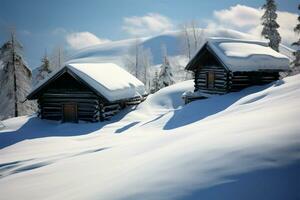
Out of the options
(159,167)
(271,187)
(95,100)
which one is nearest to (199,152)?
(159,167)

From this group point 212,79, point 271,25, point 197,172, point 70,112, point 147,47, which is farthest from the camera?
point 147,47

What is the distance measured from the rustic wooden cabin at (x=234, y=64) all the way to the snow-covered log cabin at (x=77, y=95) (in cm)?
701

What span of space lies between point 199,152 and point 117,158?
10.4 ft

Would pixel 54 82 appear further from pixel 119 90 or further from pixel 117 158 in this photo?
pixel 117 158

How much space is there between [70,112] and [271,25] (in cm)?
3039

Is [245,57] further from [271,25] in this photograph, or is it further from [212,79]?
[271,25]

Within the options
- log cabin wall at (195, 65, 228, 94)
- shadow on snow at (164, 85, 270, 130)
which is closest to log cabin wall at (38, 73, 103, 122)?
shadow on snow at (164, 85, 270, 130)

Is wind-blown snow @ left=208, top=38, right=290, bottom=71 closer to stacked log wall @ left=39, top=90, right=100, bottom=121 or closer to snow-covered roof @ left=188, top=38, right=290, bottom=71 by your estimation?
snow-covered roof @ left=188, top=38, right=290, bottom=71

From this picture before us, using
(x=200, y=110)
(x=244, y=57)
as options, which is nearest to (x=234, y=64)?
(x=244, y=57)

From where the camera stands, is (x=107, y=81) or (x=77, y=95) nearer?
(x=77, y=95)

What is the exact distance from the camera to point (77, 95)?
2430 cm

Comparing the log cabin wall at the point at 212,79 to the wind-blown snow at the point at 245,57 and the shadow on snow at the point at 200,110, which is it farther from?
the shadow on snow at the point at 200,110

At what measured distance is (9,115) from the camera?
1574 inches

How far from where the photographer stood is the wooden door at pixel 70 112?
968 inches
